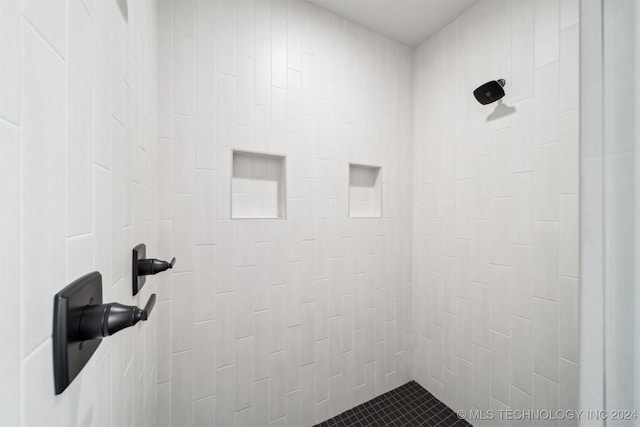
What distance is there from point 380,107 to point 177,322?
179 cm

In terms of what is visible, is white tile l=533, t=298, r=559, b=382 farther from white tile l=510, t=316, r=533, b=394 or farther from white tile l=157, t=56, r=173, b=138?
white tile l=157, t=56, r=173, b=138

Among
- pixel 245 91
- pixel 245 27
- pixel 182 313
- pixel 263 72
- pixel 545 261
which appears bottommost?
pixel 182 313

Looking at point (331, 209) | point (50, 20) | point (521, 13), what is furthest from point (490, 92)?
point (50, 20)

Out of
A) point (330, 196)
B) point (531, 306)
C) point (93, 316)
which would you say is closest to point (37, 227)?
point (93, 316)

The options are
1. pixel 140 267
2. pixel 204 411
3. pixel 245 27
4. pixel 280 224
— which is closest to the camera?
pixel 140 267

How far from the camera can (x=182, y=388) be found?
123 centimetres

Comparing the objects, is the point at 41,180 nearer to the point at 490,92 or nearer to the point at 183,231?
the point at 183,231

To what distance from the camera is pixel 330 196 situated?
5.37 ft

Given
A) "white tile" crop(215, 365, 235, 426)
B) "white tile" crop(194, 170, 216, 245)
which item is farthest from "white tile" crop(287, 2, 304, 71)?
"white tile" crop(215, 365, 235, 426)

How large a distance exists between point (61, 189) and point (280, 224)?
117cm

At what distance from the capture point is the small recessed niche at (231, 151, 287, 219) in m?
1.43

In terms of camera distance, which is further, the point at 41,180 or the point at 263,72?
the point at 263,72

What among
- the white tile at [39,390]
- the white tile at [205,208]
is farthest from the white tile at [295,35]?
the white tile at [39,390]

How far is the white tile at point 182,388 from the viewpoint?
1215 mm
